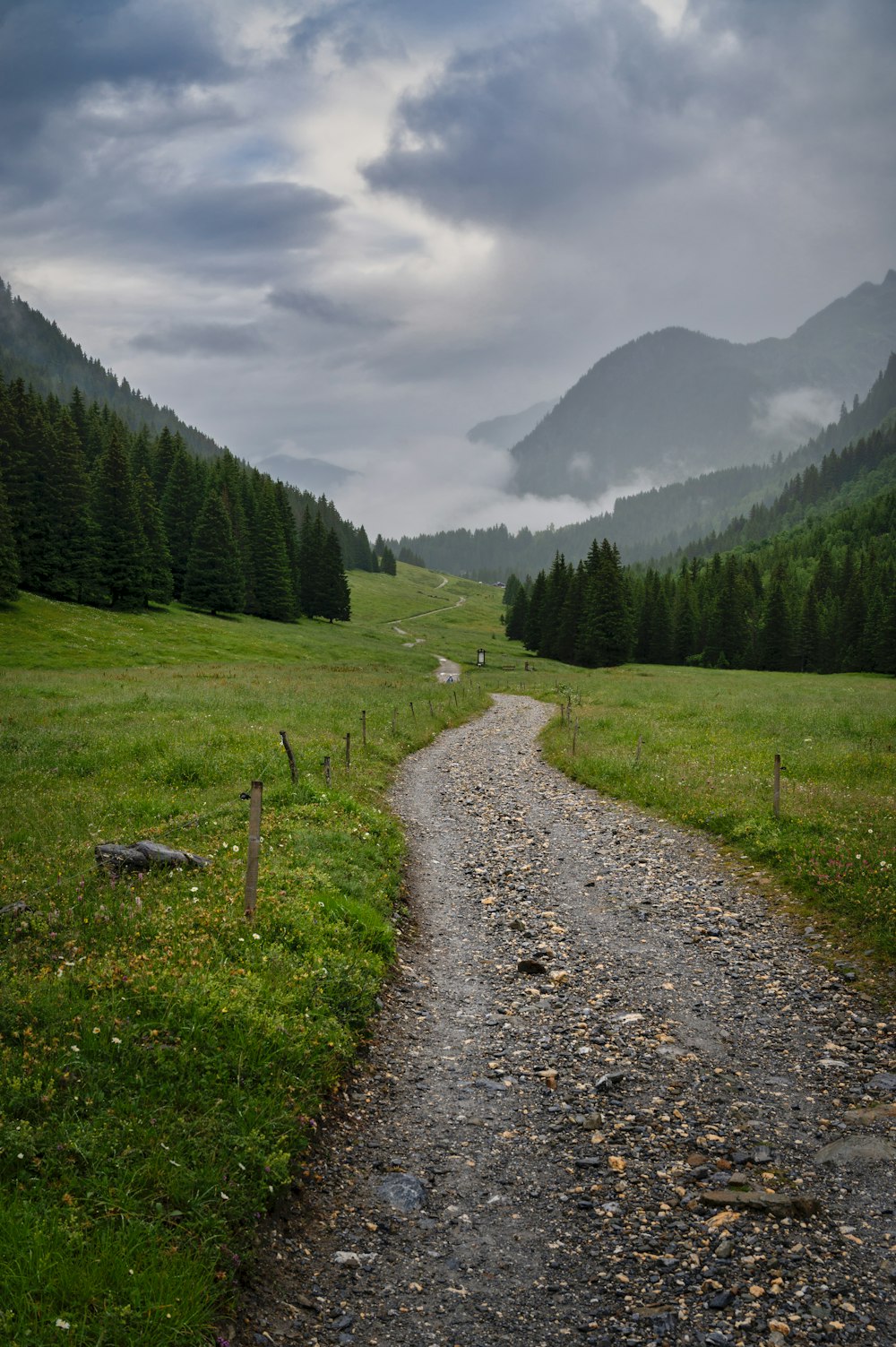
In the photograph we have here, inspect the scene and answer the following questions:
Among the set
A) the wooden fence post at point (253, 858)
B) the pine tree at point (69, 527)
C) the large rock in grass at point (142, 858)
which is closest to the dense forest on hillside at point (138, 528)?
the pine tree at point (69, 527)

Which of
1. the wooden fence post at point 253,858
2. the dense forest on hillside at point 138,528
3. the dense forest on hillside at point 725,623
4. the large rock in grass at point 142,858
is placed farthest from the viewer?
the dense forest on hillside at point 725,623

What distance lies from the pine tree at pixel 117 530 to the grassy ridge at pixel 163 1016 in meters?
70.1

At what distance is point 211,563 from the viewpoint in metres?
102

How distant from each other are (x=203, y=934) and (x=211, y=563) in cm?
9896

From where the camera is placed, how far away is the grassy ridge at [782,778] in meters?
14.0

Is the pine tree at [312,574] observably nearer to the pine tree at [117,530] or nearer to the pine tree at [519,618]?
the pine tree at [117,530]

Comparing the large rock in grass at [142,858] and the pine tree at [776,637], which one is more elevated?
the pine tree at [776,637]

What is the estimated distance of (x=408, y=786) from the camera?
88.0 ft

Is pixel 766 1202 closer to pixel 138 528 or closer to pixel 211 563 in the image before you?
pixel 138 528

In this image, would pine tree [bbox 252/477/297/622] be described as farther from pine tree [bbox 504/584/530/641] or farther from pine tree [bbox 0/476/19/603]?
pine tree [bbox 504/584/530/641]

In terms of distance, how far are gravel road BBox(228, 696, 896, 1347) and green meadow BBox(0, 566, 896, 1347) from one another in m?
0.76

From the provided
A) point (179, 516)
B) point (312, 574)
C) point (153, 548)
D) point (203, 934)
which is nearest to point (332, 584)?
point (312, 574)

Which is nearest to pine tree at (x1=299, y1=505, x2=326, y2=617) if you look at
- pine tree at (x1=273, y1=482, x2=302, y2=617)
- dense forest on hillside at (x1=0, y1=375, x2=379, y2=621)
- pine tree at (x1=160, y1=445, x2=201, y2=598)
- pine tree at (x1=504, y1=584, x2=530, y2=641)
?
dense forest on hillside at (x1=0, y1=375, x2=379, y2=621)

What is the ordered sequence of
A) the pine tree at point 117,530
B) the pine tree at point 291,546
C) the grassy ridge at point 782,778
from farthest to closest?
1. the pine tree at point 291,546
2. the pine tree at point 117,530
3. the grassy ridge at point 782,778
